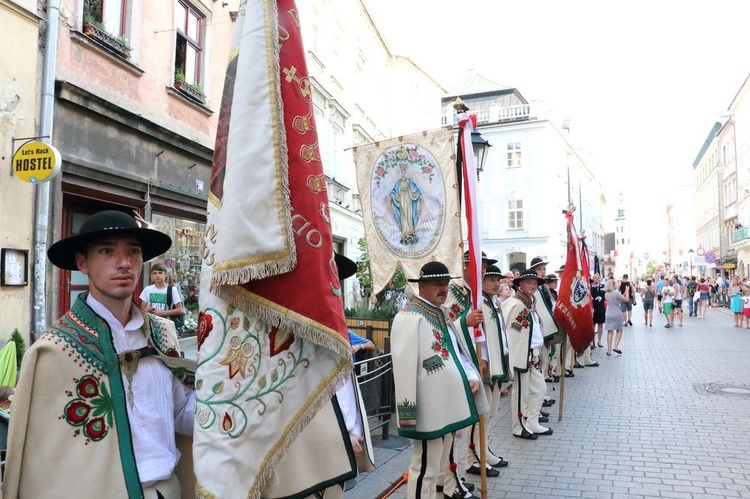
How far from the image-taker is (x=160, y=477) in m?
2.17

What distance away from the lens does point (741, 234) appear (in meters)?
40.5

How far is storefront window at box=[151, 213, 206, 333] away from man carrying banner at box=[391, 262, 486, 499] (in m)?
7.03

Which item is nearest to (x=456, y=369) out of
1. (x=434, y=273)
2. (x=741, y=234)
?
(x=434, y=273)

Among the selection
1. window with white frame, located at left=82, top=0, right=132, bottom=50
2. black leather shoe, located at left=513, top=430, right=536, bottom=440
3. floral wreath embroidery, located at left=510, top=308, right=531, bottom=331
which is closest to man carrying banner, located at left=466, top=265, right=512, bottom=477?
floral wreath embroidery, located at left=510, top=308, right=531, bottom=331

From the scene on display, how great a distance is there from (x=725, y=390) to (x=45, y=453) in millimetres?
10522

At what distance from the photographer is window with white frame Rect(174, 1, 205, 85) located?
429 inches

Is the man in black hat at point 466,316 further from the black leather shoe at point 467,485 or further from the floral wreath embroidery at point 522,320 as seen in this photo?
the black leather shoe at point 467,485

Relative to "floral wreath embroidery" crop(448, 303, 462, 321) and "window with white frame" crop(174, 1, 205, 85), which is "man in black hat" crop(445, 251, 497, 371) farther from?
"window with white frame" crop(174, 1, 205, 85)

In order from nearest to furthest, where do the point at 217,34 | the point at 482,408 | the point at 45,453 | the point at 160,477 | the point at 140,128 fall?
1. the point at 45,453
2. the point at 160,477
3. the point at 482,408
4. the point at 140,128
5. the point at 217,34

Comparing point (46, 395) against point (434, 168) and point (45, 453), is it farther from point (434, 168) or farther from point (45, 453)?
point (434, 168)

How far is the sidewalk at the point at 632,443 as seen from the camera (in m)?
5.31

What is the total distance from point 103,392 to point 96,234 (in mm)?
619

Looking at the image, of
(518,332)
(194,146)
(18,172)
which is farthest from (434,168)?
(194,146)

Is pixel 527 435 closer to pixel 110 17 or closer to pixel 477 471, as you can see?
pixel 477 471
